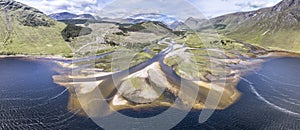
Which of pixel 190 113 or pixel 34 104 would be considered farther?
pixel 34 104

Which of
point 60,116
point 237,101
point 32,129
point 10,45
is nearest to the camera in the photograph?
point 32,129

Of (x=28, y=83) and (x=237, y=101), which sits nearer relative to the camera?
(x=237, y=101)

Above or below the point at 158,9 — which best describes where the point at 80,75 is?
below

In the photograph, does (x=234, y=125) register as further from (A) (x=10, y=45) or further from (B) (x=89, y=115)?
(A) (x=10, y=45)

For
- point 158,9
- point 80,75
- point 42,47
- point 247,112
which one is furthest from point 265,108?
point 42,47

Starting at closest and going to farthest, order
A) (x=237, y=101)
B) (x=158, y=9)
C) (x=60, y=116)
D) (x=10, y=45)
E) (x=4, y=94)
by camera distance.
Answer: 1. (x=60, y=116)
2. (x=237, y=101)
3. (x=4, y=94)
4. (x=158, y=9)
5. (x=10, y=45)

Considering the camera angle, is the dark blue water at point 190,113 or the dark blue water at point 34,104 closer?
the dark blue water at point 34,104

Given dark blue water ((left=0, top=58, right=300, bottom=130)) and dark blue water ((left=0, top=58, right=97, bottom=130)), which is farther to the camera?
dark blue water ((left=0, top=58, right=300, bottom=130))

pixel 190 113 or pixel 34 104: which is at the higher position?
pixel 190 113
